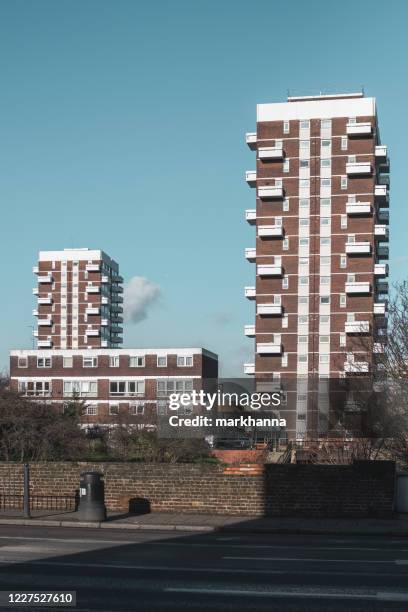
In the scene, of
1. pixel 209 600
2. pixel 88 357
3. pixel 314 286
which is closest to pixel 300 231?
pixel 314 286

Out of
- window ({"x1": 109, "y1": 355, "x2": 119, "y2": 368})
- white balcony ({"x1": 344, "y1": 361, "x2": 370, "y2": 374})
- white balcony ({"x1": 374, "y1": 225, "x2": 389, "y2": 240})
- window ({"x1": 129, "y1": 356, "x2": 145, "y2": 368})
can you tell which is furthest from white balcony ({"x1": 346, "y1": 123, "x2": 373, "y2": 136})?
window ({"x1": 109, "y1": 355, "x2": 119, "y2": 368})

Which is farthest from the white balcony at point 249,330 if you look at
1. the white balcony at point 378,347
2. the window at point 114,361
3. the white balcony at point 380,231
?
the white balcony at point 378,347

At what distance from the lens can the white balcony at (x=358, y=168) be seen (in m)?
102

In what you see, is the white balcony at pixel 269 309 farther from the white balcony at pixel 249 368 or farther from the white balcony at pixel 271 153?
the white balcony at pixel 271 153

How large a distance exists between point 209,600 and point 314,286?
9113cm

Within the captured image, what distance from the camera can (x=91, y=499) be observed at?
86.3 feet

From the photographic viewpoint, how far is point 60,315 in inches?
7018

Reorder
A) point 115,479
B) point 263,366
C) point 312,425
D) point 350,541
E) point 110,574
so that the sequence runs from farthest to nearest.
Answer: point 263,366
point 312,425
point 115,479
point 350,541
point 110,574

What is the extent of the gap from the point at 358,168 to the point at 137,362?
3938cm

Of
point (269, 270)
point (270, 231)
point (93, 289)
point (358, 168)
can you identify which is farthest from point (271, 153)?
point (93, 289)

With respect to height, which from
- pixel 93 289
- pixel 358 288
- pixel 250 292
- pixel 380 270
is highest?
pixel 93 289

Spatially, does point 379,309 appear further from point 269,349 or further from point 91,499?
point 91,499

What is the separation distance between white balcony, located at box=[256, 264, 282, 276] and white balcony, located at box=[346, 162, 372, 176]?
523 inches

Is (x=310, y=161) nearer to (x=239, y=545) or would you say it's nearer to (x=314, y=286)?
(x=314, y=286)
